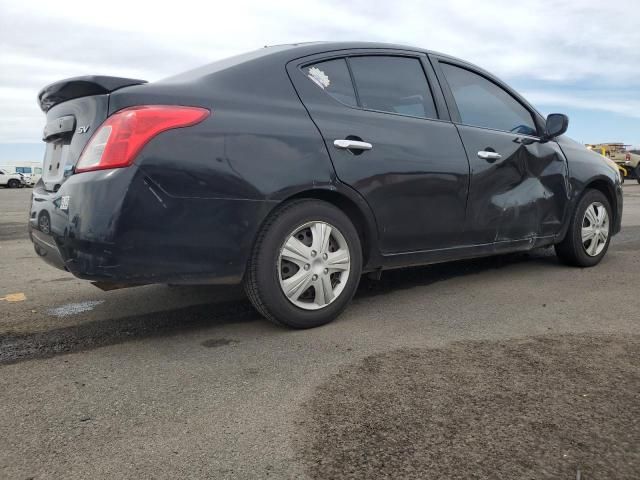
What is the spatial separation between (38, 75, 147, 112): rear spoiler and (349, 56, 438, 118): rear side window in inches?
51.1

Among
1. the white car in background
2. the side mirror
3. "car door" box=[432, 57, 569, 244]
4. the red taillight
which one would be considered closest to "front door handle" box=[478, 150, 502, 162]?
"car door" box=[432, 57, 569, 244]

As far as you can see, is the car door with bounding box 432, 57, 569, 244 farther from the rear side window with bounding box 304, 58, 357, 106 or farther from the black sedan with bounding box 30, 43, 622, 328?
the rear side window with bounding box 304, 58, 357, 106

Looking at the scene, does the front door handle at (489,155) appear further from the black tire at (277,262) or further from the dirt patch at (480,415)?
the dirt patch at (480,415)

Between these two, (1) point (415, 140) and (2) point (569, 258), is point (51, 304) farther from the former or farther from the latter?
(2) point (569, 258)

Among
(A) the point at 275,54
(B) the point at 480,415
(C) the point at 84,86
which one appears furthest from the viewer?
(A) the point at 275,54

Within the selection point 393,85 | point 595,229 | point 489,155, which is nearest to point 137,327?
point 393,85

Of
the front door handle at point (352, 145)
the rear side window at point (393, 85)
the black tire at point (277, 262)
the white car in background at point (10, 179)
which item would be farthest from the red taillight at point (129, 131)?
the white car in background at point (10, 179)

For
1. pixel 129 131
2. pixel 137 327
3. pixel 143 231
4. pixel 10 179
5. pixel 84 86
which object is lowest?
pixel 10 179

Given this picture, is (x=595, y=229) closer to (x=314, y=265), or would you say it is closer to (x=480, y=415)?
(x=314, y=265)

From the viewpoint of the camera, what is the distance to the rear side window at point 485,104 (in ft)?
12.7

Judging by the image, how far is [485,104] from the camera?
407cm

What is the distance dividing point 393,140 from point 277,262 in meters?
1.05

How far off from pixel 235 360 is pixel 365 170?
4.18 feet

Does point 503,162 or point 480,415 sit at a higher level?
point 503,162
